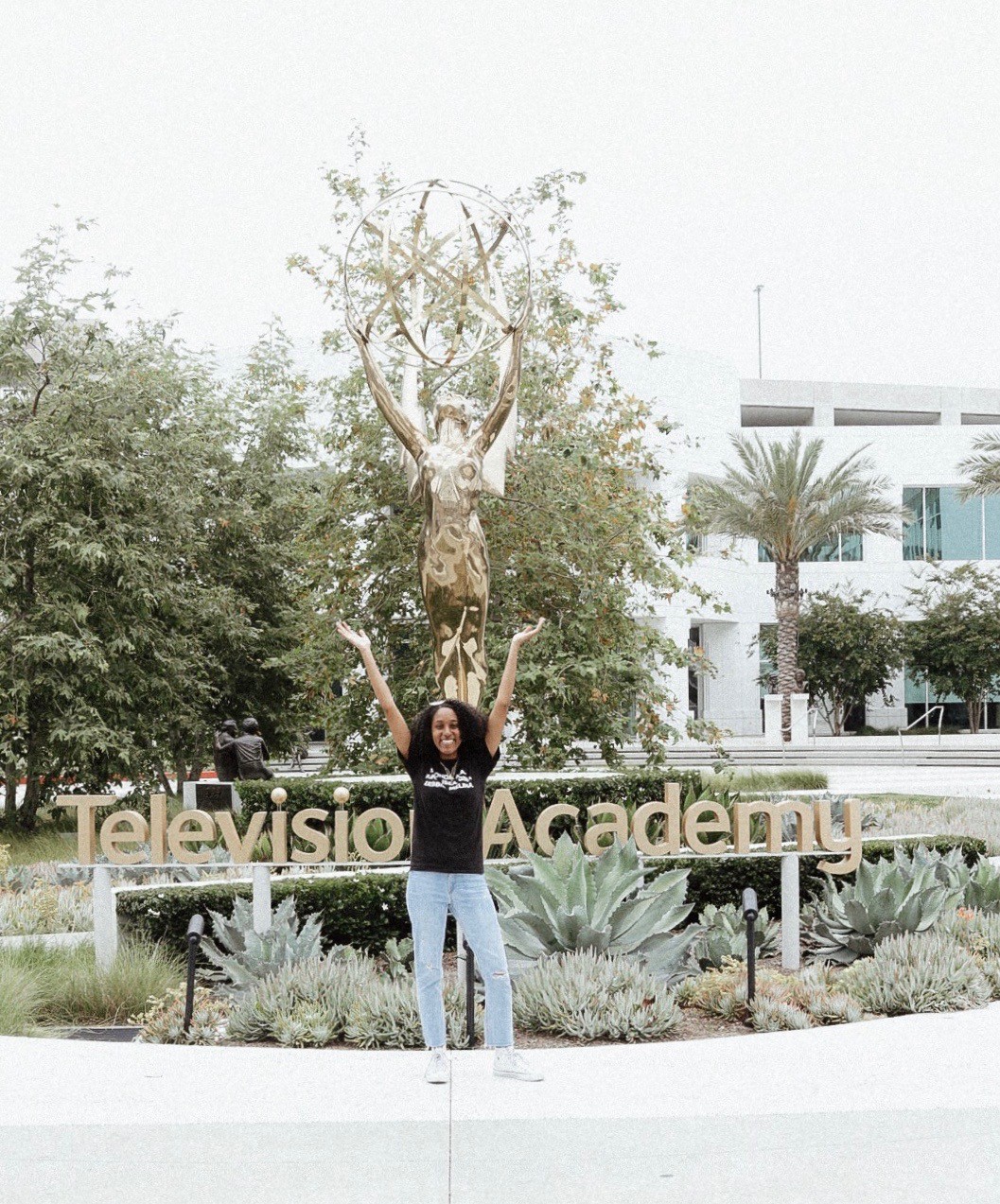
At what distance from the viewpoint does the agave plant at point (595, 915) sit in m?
7.83

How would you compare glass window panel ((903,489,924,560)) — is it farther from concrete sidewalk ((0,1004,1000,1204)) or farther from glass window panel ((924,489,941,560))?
concrete sidewalk ((0,1004,1000,1204))

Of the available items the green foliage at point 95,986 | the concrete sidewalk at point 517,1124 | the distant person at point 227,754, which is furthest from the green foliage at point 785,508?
the concrete sidewalk at point 517,1124

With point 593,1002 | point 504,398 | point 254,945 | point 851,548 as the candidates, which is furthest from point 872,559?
point 593,1002

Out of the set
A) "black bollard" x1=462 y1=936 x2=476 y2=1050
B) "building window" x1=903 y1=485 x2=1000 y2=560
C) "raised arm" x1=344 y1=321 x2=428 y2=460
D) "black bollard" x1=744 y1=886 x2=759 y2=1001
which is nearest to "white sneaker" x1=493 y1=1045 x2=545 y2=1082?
"black bollard" x1=462 y1=936 x2=476 y2=1050

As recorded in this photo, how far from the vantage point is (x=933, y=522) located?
46.5 metres

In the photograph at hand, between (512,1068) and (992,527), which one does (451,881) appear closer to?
(512,1068)

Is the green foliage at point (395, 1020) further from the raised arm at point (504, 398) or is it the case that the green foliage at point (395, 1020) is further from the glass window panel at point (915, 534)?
the glass window panel at point (915, 534)

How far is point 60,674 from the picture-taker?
1870cm

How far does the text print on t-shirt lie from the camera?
232 inches

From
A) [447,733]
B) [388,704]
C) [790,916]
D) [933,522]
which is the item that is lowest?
[790,916]

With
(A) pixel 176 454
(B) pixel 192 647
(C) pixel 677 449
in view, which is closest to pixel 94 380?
(A) pixel 176 454

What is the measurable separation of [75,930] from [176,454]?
11.6m

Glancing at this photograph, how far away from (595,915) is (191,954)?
236 centimetres

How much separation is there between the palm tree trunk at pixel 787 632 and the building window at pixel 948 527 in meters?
10.0
